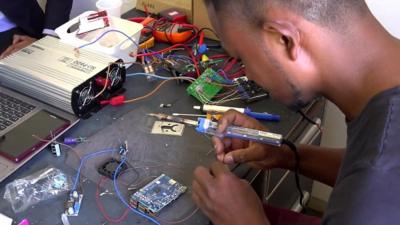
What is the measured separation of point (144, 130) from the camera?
1131 millimetres

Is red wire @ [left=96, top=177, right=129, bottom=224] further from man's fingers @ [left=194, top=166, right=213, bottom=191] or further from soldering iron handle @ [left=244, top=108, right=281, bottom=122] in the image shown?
soldering iron handle @ [left=244, top=108, right=281, bottom=122]

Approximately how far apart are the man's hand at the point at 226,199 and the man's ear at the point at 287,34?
319 millimetres

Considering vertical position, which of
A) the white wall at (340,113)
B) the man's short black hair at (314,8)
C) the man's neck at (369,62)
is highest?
the man's short black hair at (314,8)

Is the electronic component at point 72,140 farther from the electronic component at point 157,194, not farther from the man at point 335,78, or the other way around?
the man at point 335,78

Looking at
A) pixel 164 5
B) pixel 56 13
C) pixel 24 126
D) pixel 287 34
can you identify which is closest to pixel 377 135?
pixel 287 34

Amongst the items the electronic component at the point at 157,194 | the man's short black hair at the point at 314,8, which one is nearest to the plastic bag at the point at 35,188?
the electronic component at the point at 157,194

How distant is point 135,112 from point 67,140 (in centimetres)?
20

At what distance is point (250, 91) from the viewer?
1233mm

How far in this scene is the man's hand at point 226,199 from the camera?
35.2 inches

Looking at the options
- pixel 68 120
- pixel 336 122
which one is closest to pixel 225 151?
pixel 68 120

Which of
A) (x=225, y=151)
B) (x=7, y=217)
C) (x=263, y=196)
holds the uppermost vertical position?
(x=225, y=151)

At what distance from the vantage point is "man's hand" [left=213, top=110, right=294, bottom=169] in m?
1.01

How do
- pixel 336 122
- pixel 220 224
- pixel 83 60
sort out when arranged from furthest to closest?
pixel 336 122
pixel 83 60
pixel 220 224

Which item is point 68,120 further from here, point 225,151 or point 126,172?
point 225,151
